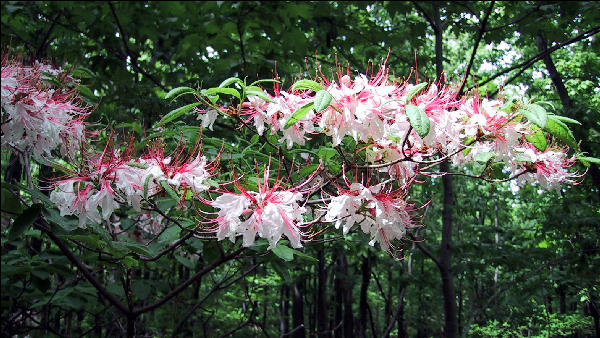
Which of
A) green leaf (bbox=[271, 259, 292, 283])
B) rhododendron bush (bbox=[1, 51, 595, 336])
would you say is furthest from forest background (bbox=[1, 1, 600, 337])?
rhododendron bush (bbox=[1, 51, 595, 336])

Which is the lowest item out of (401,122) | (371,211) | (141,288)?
(141,288)

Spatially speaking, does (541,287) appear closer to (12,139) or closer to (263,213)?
(263,213)

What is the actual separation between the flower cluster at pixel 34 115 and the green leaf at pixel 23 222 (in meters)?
0.41

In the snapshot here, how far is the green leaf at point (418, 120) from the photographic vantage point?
1221 mm

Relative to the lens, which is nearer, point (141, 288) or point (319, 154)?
point (319, 154)

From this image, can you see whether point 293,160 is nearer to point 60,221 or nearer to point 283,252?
point 283,252

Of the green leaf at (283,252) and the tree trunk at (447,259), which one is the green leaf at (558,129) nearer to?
the green leaf at (283,252)

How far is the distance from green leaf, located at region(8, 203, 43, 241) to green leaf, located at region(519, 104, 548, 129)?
155 centimetres

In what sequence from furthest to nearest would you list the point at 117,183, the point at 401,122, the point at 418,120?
the point at 117,183 < the point at 401,122 < the point at 418,120

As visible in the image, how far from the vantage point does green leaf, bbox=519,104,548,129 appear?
4.13 ft

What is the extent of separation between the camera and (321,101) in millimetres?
1314

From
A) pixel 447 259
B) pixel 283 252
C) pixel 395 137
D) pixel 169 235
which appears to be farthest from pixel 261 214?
pixel 447 259

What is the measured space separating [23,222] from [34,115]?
548 millimetres

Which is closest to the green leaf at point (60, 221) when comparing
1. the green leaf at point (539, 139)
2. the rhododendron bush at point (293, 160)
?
the rhododendron bush at point (293, 160)
